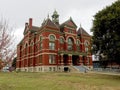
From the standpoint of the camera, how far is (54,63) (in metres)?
53.7

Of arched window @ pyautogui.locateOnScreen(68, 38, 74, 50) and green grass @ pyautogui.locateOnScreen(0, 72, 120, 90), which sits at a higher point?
arched window @ pyautogui.locateOnScreen(68, 38, 74, 50)

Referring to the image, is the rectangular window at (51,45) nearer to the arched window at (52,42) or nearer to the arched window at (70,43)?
the arched window at (52,42)

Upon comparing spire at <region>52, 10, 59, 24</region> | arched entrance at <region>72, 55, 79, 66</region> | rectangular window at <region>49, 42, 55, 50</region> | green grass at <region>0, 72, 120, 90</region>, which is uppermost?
spire at <region>52, 10, 59, 24</region>

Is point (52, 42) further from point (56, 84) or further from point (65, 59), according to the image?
point (56, 84)

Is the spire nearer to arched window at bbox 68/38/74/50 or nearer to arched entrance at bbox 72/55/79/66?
arched window at bbox 68/38/74/50

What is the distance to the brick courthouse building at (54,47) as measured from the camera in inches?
2085

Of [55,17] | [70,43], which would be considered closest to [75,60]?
[70,43]

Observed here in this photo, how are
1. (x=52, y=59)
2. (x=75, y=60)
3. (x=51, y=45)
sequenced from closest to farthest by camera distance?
(x=52, y=59) → (x=51, y=45) → (x=75, y=60)

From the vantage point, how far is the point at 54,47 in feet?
179

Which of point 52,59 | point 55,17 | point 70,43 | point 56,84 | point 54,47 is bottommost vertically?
point 56,84

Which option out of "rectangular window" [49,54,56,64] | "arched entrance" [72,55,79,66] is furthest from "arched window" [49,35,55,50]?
"arched entrance" [72,55,79,66]

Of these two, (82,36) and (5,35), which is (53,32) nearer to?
(82,36)

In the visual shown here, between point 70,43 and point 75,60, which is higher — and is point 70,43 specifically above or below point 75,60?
above

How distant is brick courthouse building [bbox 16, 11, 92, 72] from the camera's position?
52969mm
